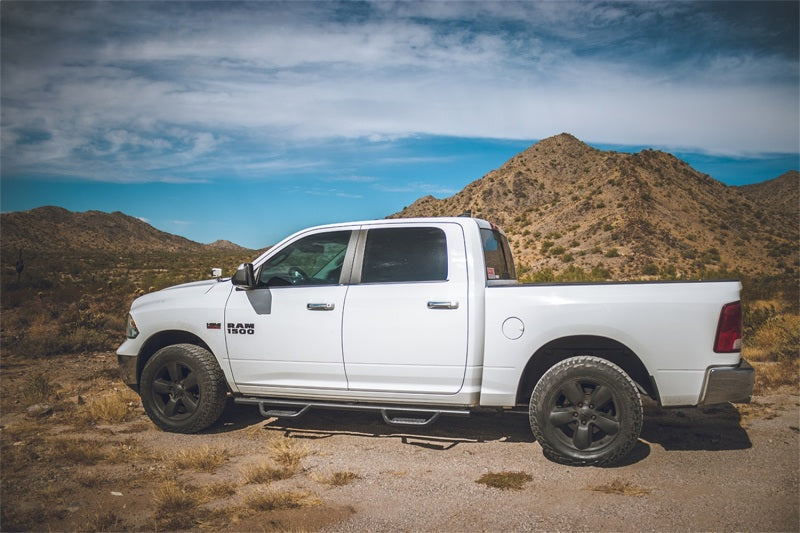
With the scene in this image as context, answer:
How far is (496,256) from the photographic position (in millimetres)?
5672

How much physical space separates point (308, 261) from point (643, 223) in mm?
35009

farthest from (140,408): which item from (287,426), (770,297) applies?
(770,297)

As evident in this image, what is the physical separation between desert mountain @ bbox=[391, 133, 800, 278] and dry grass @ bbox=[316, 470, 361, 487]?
27.6 metres

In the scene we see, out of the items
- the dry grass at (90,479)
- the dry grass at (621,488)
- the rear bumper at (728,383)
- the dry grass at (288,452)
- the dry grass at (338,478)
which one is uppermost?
the rear bumper at (728,383)

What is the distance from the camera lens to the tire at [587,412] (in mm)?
4496

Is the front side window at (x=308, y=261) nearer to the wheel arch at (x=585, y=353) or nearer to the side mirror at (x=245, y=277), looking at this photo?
the side mirror at (x=245, y=277)

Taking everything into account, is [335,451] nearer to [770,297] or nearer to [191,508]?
[191,508]

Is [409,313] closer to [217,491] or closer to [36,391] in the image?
[217,491]

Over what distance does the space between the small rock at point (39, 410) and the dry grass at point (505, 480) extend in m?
5.33

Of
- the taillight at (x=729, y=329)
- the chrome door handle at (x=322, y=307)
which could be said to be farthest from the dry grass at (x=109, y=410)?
the taillight at (x=729, y=329)

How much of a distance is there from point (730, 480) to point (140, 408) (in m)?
6.40

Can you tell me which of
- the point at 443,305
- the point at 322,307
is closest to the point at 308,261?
the point at 322,307

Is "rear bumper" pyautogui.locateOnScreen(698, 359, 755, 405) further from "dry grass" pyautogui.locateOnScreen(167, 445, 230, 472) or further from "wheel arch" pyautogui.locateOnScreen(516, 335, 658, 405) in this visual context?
"dry grass" pyautogui.locateOnScreen(167, 445, 230, 472)

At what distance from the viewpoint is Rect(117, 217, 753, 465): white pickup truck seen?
447 centimetres
